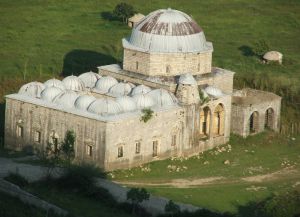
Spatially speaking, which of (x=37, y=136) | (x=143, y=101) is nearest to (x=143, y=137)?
(x=143, y=101)

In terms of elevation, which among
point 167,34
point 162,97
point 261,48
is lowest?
point 261,48

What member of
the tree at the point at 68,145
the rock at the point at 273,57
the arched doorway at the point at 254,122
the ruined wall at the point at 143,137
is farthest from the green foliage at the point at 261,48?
the tree at the point at 68,145

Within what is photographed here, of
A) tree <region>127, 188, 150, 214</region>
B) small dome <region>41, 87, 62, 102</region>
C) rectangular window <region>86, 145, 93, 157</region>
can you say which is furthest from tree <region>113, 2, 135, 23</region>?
tree <region>127, 188, 150, 214</region>

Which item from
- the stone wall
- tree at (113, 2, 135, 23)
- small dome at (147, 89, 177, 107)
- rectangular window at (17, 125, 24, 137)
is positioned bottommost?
rectangular window at (17, 125, 24, 137)

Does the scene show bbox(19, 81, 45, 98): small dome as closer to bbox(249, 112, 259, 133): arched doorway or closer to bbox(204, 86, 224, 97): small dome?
bbox(204, 86, 224, 97): small dome

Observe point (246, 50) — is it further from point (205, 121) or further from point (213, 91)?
point (213, 91)

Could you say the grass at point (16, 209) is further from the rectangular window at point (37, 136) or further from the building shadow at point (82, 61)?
the building shadow at point (82, 61)
